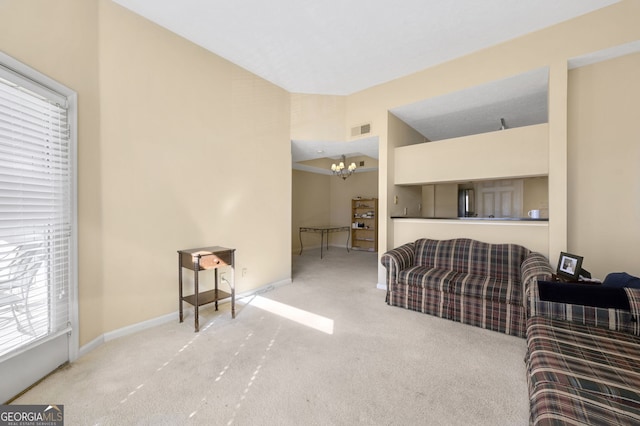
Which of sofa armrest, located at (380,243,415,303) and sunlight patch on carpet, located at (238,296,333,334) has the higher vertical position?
sofa armrest, located at (380,243,415,303)

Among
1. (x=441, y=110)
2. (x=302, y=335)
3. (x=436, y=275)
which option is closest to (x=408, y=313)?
(x=436, y=275)

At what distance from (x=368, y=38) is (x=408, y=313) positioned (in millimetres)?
3239

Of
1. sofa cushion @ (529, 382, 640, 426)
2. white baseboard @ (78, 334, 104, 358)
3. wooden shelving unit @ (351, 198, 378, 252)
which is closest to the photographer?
sofa cushion @ (529, 382, 640, 426)

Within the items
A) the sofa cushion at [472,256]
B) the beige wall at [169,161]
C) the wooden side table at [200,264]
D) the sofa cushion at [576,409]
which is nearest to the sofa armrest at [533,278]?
the sofa cushion at [472,256]

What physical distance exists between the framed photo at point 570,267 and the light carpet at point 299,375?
2.44 feet

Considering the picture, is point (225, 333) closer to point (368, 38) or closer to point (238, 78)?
point (238, 78)

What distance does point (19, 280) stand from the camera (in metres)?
1.66

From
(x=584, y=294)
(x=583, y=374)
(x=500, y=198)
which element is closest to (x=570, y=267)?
(x=584, y=294)

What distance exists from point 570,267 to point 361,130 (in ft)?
10.2

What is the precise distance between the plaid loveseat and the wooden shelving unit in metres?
4.25

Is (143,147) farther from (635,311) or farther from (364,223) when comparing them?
(364,223)

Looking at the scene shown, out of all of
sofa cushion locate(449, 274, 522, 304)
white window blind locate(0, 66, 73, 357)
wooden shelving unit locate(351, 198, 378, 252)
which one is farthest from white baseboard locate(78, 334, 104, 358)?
wooden shelving unit locate(351, 198, 378, 252)

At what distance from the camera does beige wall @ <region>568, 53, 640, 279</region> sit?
2635mm

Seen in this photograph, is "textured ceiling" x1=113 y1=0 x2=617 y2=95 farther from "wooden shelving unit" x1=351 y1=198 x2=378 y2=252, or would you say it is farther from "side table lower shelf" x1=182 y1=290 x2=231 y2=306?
"wooden shelving unit" x1=351 y1=198 x2=378 y2=252
